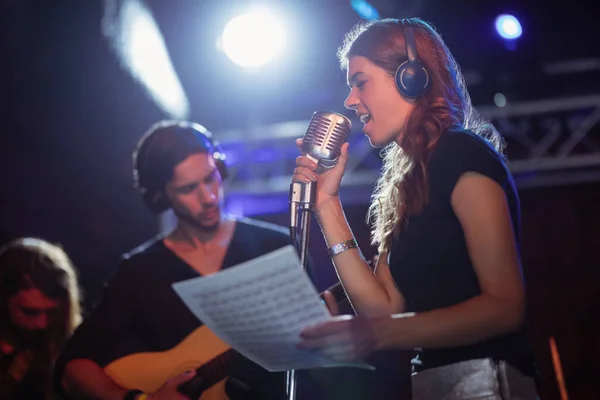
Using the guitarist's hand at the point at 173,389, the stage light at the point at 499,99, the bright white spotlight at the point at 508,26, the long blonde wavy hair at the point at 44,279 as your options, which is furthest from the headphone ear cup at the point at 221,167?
the stage light at the point at 499,99

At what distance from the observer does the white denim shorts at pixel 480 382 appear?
3.98 ft

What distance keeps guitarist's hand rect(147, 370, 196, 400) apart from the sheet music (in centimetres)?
101

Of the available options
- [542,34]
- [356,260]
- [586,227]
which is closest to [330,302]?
[356,260]

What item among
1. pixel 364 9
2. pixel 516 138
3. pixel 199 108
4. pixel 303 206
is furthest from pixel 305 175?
pixel 516 138

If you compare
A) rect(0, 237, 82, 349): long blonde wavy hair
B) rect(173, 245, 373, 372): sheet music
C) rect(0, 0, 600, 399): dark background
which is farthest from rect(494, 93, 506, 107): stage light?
rect(173, 245, 373, 372): sheet music

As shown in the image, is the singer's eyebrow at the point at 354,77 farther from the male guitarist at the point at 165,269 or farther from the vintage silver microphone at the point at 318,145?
the male guitarist at the point at 165,269

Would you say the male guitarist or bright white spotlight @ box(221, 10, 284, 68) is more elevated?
bright white spotlight @ box(221, 10, 284, 68)

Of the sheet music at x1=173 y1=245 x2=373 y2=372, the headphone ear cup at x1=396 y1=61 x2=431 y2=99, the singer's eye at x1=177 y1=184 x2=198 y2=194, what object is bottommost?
the sheet music at x1=173 y1=245 x2=373 y2=372

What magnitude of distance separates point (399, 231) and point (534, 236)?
3146 millimetres

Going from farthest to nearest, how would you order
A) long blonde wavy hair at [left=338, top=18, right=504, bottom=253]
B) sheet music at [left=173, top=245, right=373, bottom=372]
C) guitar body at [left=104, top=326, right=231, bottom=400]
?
guitar body at [left=104, top=326, right=231, bottom=400], long blonde wavy hair at [left=338, top=18, right=504, bottom=253], sheet music at [left=173, top=245, right=373, bottom=372]

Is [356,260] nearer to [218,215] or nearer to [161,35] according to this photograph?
[218,215]

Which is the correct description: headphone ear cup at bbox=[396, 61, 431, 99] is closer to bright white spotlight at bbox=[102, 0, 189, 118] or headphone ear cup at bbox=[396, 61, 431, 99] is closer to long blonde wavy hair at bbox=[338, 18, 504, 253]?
long blonde wavy hair at bbox=[338, 18, 504, 253]

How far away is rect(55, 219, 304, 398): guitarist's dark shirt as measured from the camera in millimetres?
2436

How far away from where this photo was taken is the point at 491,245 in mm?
1223
